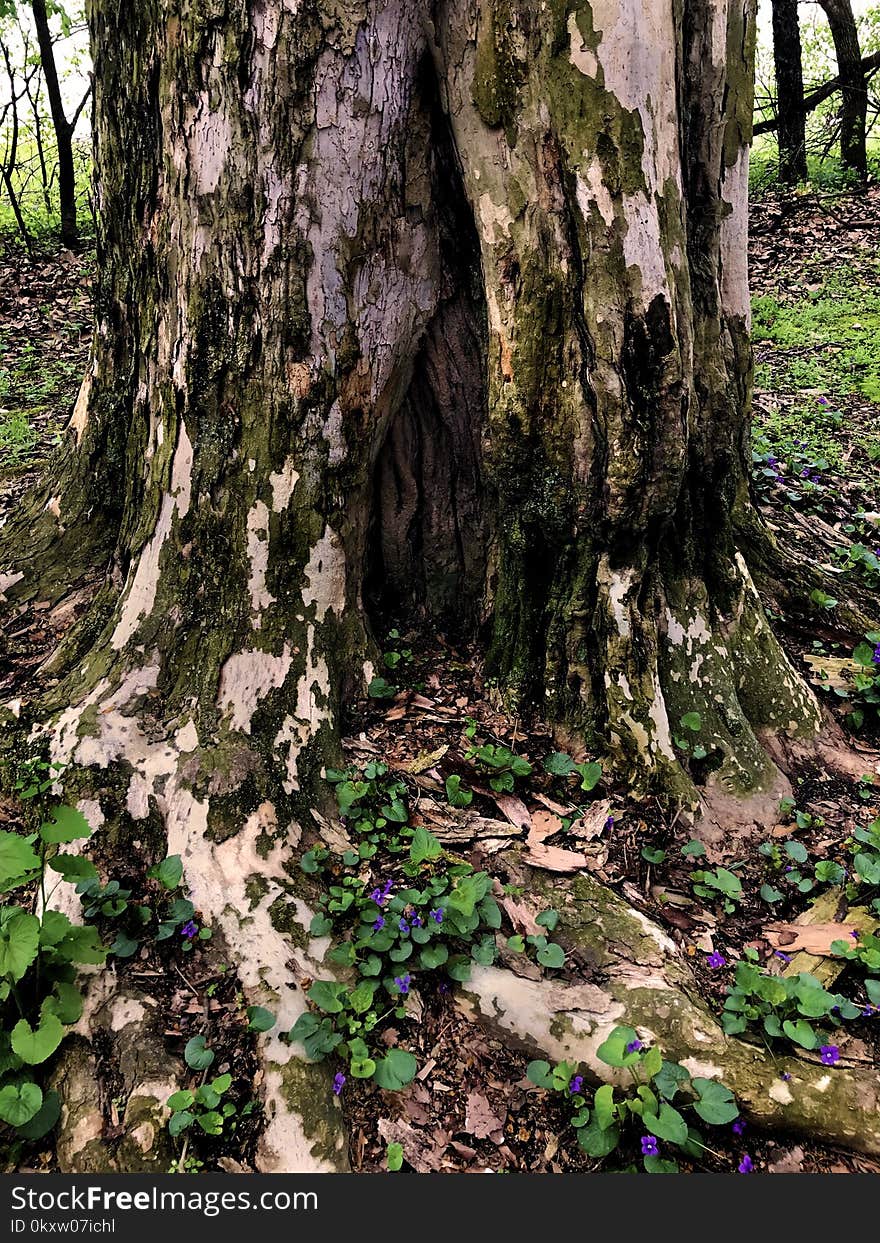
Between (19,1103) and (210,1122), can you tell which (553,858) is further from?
(19,1103)

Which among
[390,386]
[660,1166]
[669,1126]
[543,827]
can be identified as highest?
[390,386]

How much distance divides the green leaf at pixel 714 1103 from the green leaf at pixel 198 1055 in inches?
45.4

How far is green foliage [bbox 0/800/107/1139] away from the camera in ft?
5.58

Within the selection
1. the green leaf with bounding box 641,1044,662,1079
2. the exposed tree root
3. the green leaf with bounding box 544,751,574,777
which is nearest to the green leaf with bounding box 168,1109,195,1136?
the exposed tree root

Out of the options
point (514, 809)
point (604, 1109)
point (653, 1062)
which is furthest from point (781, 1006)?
point (514, 809)

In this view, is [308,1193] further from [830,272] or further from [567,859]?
[830,272]

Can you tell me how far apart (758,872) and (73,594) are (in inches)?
113

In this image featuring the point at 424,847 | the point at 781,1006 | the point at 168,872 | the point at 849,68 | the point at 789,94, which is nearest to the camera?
the point at 781,1006

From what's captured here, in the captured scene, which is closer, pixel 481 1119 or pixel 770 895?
pixel 481 1119

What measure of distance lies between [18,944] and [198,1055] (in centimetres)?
53


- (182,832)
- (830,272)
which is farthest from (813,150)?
(182,832)

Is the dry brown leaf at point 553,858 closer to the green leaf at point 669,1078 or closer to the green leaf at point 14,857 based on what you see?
the green leaf at point 669,1078

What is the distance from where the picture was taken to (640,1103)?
1849mm

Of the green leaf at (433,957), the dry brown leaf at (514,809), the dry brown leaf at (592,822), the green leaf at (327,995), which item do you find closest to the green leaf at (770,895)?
the dry brown leaf at (592,822)
